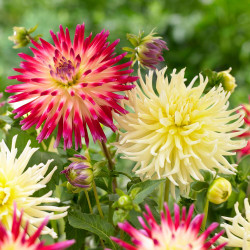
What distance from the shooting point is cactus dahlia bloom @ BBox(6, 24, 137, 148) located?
327 mm

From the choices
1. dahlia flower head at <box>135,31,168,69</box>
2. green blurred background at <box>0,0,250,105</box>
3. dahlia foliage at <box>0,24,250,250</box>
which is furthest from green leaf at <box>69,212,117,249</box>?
green blurred background at <box>0,0,250,105</box>

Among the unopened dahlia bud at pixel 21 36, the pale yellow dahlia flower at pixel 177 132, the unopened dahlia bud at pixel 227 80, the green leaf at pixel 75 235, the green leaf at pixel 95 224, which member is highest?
the unopened dahlia bud at pixel 21 36

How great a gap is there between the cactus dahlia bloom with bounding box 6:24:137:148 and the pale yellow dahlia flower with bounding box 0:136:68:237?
0.10ft

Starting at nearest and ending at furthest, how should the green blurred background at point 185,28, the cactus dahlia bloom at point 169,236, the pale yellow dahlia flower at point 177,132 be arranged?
the cactus dahlia bloom at point 169,236, the pale yellow dahlia flower at point 177,132, the green blurred background at point 185,28

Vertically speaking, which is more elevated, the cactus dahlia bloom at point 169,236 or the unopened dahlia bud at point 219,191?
the unopened dahlia bud at point 219,191

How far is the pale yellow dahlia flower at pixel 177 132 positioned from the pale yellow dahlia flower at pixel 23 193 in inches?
2.8

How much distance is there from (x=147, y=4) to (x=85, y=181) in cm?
168

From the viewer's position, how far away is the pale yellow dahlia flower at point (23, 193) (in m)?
0.29

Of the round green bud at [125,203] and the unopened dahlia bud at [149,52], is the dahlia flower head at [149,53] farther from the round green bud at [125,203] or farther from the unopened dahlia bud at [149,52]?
the round green bud at [125,203]

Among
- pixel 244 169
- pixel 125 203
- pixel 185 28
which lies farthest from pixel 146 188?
pixel 185 28

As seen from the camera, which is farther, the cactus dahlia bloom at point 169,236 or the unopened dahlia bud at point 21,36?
the unopened dahlia bud at point 21,36

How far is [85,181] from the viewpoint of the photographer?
0.33 meters

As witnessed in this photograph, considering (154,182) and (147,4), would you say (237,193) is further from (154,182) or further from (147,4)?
(147,4)

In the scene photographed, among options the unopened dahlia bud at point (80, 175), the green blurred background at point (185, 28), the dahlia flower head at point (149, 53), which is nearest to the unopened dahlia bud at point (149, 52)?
the dahlia flower head at point (149, 53)
